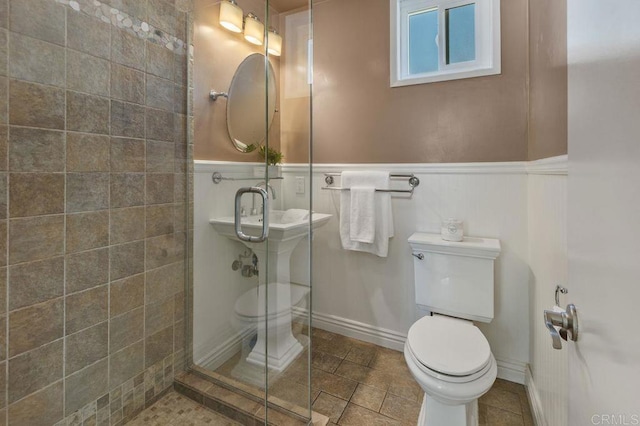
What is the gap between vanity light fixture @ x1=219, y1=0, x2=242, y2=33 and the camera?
1638 mm

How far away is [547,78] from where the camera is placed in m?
1.26

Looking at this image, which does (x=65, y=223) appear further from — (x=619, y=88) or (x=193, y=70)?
(x=619, y=88)

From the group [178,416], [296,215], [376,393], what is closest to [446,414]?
[376,393]

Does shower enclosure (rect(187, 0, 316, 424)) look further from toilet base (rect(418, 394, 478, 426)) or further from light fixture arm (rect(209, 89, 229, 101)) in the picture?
toilet base (rect(418, 394, 478, 426))

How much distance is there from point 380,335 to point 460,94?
1.66 metres

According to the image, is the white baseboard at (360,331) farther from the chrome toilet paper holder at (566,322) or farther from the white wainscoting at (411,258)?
the chrome toilet paper holder at (566,322)

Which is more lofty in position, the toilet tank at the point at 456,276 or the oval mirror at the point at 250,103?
the oval mirror at the point at 250,103

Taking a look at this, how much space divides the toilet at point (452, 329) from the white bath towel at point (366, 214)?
230mm

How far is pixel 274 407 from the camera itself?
1.36 metres

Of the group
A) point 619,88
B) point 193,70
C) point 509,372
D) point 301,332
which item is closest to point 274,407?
point 301,332

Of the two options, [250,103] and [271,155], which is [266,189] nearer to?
[271,155]

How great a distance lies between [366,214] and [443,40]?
120 centimetres

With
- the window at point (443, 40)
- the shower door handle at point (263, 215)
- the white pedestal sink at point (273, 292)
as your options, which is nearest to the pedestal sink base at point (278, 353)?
the white pedestal sink at point (273, 292)

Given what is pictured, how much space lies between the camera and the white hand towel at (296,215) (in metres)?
1.52
